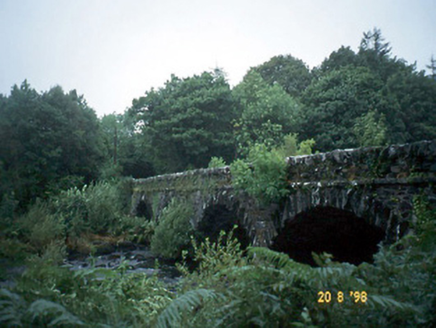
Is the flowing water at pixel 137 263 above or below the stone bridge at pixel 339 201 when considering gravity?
below

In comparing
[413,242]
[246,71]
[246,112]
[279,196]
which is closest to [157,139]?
[246,112]

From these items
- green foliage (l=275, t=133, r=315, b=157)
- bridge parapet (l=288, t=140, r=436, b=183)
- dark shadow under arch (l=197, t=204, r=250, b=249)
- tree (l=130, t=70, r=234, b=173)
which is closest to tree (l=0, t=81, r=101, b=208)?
tree (l=130, t=70, r=234, b=173)

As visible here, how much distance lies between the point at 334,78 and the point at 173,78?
36.8 ft

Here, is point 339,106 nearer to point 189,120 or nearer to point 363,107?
point 363,107

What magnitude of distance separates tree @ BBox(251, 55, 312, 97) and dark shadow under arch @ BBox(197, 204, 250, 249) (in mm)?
20395

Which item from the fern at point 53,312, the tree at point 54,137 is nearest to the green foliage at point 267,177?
the fern at point 53,312

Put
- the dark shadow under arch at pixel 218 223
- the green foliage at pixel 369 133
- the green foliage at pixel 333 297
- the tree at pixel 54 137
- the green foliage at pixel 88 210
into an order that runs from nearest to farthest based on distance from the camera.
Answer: the green foliage at pixel 333 297 → the dark shadow under arch at pixel 218 223 → the tree at pixel 54 137 → the green foliage at pixel 88 210 → the green foliage at pixel 369 133

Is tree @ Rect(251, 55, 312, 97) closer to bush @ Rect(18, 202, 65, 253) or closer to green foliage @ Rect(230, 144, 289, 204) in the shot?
bush @ Rect(18, 202, 65, 253)

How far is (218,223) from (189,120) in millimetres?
12499

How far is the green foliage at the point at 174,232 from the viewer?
36.8 ft

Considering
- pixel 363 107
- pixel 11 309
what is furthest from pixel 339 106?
pixel 11 309

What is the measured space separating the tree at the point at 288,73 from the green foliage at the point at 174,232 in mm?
20934

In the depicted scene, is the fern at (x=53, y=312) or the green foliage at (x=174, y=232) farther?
the green foliage at (x=174, y=232)
